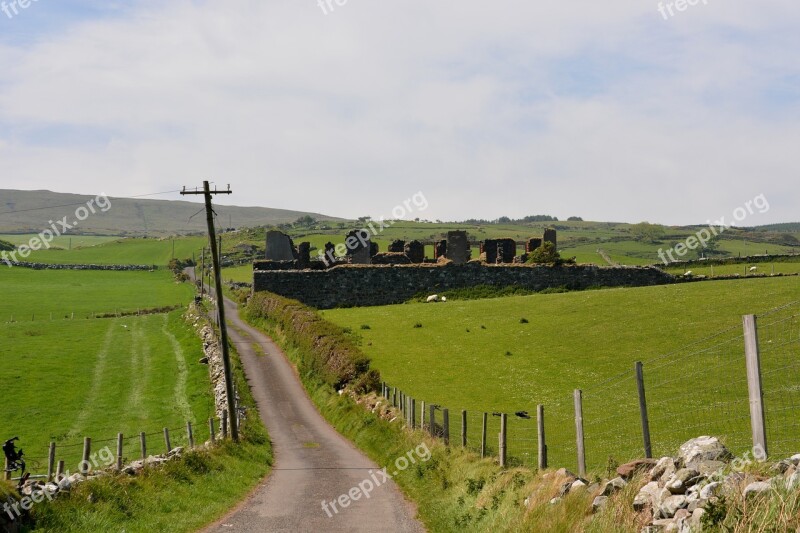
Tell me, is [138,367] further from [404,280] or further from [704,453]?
[704,453]

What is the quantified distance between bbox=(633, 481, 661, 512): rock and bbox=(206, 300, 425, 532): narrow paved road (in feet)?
25.6

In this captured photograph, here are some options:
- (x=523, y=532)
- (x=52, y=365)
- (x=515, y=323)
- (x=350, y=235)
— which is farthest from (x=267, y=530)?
(x=350, y=235)

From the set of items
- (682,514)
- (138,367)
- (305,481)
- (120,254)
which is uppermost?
(120,254)

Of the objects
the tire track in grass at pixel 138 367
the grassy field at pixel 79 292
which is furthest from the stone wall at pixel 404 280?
the grassy field at pixel 79 292

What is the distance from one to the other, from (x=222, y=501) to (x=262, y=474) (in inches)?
207

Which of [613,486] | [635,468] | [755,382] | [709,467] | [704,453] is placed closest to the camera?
[709,467]

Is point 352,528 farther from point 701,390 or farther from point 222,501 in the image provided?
point 701,390

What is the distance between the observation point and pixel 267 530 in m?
18.4

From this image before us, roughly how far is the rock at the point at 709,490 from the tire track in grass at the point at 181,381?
35.2 m

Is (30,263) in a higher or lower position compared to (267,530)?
higher

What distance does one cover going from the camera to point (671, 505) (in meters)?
11.0

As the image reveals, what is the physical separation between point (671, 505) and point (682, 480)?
436 mm

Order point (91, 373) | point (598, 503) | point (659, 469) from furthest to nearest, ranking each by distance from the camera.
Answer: point (91, 373)
point (598, 503)
point (659, 469)

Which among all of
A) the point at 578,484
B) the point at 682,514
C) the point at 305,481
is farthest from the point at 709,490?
the point at 305,481
